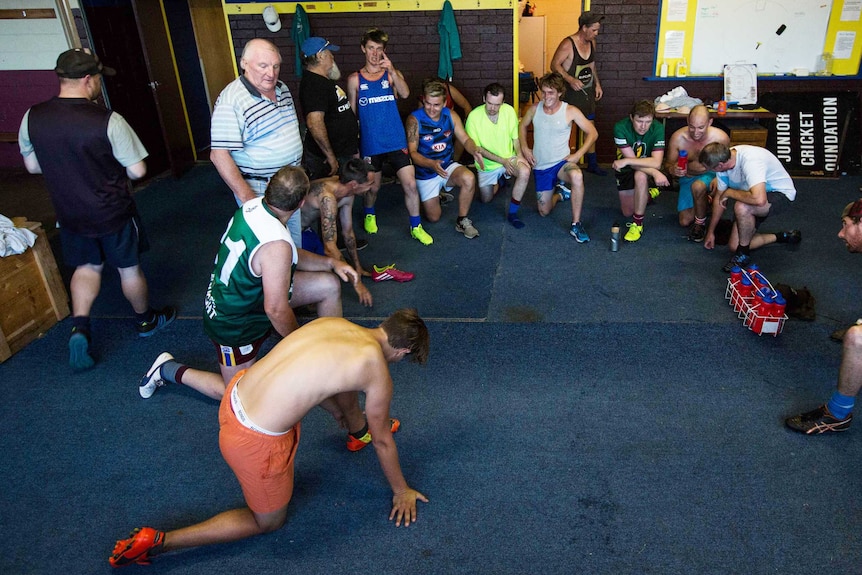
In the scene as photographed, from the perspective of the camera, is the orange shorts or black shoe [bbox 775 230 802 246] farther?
black shoe [bbox 775 230 802 246]

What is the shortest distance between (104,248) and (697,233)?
14.3 feet

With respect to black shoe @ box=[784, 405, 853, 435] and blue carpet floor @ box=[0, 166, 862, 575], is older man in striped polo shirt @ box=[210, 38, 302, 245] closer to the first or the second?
blue carpet floor @ box=[0, 166, 862, 575]

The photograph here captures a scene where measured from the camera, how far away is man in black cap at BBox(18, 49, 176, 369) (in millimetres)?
3766

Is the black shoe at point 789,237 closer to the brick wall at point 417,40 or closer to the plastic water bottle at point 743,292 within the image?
the plastic water bottle at point 743,292

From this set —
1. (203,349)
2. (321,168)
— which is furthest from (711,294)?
(203,349)

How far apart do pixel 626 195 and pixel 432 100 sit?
73.0 inches

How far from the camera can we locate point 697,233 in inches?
212

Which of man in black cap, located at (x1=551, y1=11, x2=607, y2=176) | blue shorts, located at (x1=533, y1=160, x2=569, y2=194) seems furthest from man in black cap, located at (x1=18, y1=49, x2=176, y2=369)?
man in black cap, located at (x1=551, y1=11, x2=607, y2=176)

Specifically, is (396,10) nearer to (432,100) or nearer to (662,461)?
(432,100)

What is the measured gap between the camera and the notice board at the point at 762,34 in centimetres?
678

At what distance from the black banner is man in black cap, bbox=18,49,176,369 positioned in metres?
6.19

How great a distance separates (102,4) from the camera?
697 cm

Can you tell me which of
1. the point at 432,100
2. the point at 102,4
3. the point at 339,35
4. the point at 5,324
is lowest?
the point at 5,324

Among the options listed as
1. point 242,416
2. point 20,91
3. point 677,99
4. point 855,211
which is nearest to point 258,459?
point 242,416
